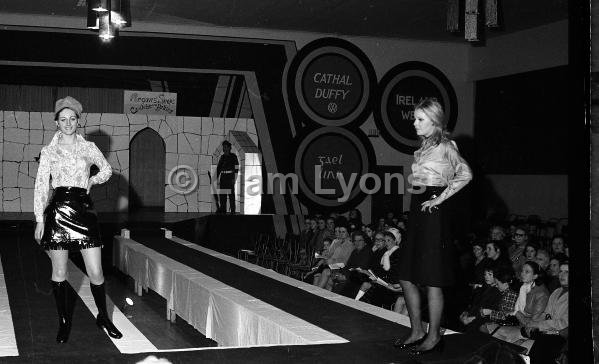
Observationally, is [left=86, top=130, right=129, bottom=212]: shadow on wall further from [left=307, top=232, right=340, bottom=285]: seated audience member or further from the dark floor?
[left=307, top=232, right=340, bottom=285]: seated audience member

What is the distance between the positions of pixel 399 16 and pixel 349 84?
5.90 ft

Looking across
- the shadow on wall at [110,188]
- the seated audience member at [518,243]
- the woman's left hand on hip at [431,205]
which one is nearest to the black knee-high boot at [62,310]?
the woman's left hand on hip at [431,205]

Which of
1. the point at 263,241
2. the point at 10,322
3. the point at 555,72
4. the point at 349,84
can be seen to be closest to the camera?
the point at 10,322

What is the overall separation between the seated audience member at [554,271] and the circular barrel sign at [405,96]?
8.39 meters

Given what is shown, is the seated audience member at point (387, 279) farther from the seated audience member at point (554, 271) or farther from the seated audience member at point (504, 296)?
the seated audience member at point (554, 271)

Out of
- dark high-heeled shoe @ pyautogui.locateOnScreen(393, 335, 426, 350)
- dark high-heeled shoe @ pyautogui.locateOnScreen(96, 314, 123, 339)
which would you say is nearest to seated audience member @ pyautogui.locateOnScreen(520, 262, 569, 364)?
dark high-heeled shoe @ pyautogui.locateOnScreen(393, 335, 426, 350)

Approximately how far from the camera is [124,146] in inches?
530

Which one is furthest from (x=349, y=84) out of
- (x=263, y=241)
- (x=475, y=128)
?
(x=263, y=241)

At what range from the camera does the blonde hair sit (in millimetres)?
3010

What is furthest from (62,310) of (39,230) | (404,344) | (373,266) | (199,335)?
(373,266)

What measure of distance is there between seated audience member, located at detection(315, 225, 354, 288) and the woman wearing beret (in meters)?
4.16

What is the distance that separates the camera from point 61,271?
3.59 m

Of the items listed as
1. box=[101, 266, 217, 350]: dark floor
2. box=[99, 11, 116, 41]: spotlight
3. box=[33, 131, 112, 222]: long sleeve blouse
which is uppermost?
box=[99, 11, 116, 41]: spotlight

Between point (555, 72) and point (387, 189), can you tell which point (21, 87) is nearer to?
point (387, 189)
